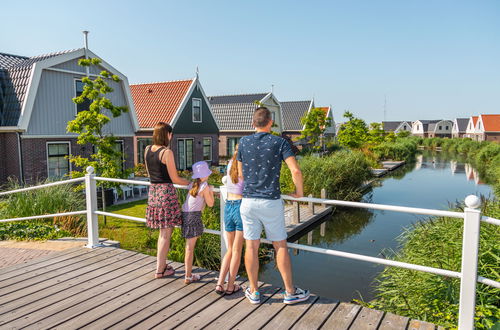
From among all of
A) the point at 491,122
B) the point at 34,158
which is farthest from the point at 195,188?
the point at 491,122

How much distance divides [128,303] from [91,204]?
2.08m

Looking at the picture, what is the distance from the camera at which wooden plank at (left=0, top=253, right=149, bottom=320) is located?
346 centimetres

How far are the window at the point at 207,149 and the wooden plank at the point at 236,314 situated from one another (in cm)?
2028

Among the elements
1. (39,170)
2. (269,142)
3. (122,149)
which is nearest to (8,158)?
(39,170)

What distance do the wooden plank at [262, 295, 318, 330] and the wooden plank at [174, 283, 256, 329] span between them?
0.47 m

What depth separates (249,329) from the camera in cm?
309

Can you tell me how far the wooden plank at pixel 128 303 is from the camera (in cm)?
319

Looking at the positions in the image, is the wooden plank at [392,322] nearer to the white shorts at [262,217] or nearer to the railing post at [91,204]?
the white shorts at [262,217]

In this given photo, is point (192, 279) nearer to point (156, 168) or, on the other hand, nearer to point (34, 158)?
point (156, 168)

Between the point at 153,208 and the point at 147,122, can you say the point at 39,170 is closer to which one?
the point at 147,122

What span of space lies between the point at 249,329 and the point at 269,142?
5.37ft

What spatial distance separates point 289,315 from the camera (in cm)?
333

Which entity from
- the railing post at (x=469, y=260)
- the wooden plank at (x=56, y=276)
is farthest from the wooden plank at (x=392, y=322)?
the wooden plank at (x=56, y=276)

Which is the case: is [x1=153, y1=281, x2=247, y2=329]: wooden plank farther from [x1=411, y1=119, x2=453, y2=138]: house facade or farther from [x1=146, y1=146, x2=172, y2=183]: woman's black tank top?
[x1=411, y1=119, x2=453, y2=138]: house facade
